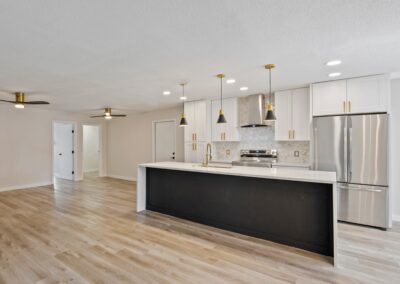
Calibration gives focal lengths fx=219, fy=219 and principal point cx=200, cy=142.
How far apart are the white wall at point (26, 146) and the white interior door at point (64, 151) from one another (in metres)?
0.78

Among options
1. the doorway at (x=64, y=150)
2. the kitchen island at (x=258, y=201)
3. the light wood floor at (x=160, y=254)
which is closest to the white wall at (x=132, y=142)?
the doorway at (x=64, y=150)

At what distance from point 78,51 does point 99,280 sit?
8.04 feet

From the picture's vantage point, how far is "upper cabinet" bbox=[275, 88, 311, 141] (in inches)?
165

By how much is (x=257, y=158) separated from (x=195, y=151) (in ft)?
4.96

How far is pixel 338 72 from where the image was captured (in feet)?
10.9

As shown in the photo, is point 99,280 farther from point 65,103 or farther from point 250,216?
point 65,103

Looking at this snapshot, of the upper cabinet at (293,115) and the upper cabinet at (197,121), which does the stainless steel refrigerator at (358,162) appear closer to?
the upper cabinet at (293,115)

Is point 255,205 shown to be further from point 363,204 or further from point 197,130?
point 197,130

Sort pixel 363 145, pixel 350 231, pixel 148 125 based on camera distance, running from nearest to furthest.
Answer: pixel 350 231
pixel 363 145
pixel 148 125

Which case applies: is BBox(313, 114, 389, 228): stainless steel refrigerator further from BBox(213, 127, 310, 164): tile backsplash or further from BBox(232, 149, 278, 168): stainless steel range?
BBox(232, 149, 278, 168): stainless steel range

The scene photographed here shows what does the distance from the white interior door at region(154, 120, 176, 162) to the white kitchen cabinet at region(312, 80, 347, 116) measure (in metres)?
3.85

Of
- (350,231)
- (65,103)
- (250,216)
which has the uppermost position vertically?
(65,103)

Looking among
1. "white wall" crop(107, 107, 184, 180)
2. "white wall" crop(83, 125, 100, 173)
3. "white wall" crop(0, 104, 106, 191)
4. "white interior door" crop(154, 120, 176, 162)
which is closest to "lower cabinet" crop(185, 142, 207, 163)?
"white wall" crop(107, 107, 184, 180)

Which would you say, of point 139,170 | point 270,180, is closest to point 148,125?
point 139,170
